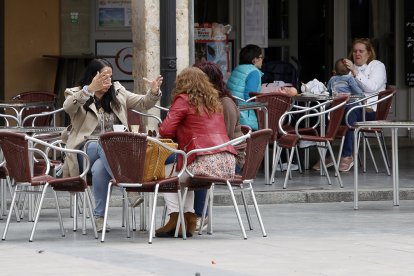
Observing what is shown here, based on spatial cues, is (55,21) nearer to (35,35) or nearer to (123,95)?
(35,35)

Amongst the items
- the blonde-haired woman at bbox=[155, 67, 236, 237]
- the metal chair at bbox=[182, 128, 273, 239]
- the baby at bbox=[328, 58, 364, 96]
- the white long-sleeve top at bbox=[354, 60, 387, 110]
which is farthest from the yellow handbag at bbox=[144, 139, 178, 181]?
the white long-sleeve top at bbox=[354, 60, 387, 110]

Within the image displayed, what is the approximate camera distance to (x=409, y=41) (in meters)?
20.8

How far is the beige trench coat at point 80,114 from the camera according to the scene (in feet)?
37.9

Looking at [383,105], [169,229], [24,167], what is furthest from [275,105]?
[24,167]

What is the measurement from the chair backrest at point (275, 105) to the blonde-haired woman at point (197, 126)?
13.1 feet

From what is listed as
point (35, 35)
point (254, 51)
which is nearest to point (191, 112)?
point (254, 51)

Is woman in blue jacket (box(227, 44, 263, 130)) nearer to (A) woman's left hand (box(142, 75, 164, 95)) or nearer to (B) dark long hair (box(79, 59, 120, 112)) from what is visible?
(A) woman's left hand (box(142, 75, 164, 95))

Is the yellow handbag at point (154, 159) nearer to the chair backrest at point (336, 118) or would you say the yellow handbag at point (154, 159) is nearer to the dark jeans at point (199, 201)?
the dark jeans at point (199, 201)

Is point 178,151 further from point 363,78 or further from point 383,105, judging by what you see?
point 363,78

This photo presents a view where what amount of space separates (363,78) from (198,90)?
19.0 feet

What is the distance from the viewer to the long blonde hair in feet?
37.2

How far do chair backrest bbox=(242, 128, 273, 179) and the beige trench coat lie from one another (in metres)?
1.13

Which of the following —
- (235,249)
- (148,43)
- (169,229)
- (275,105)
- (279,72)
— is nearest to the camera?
(235,249)

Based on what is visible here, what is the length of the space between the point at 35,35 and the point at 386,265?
972 centimetres
